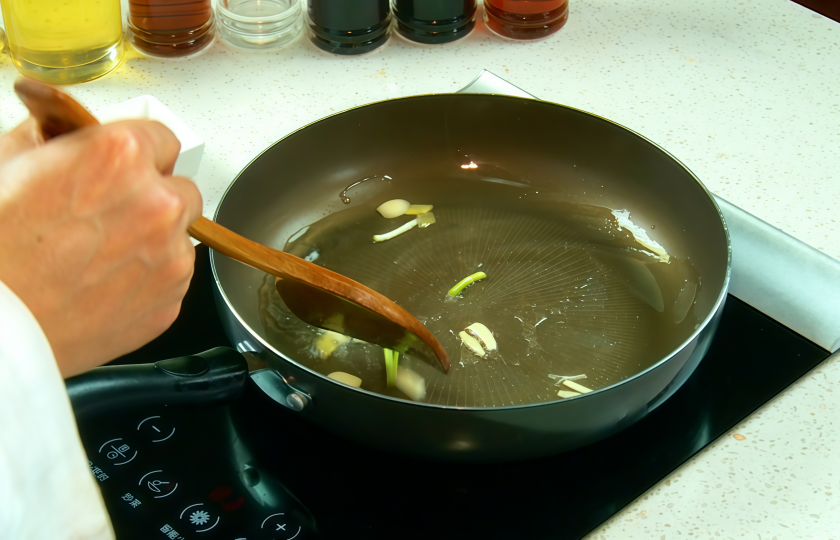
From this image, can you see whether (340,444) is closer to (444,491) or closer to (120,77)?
(444,491)

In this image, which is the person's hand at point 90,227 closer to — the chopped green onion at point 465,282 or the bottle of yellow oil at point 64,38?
the chopped green onion at point 465,282

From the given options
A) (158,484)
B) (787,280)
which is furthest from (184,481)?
(787,280)

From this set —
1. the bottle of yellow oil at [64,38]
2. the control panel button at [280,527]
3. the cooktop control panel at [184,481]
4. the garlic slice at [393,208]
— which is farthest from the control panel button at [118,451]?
the bottle of yellow oil at [64,38]

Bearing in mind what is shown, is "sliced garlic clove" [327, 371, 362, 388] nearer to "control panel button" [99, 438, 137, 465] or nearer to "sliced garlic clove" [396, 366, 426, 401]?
"sliced garlic clove" [396, 366, 426, 401]

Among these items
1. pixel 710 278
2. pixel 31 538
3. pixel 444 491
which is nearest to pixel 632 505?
pixel 444 491

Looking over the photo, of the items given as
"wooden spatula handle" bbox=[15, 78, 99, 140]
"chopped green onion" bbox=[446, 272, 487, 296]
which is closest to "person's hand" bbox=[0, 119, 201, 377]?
"wooden spatula handle" bbox=[15, 78, 99, 140]

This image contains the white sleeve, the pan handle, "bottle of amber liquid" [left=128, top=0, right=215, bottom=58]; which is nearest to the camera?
the white sleeve
